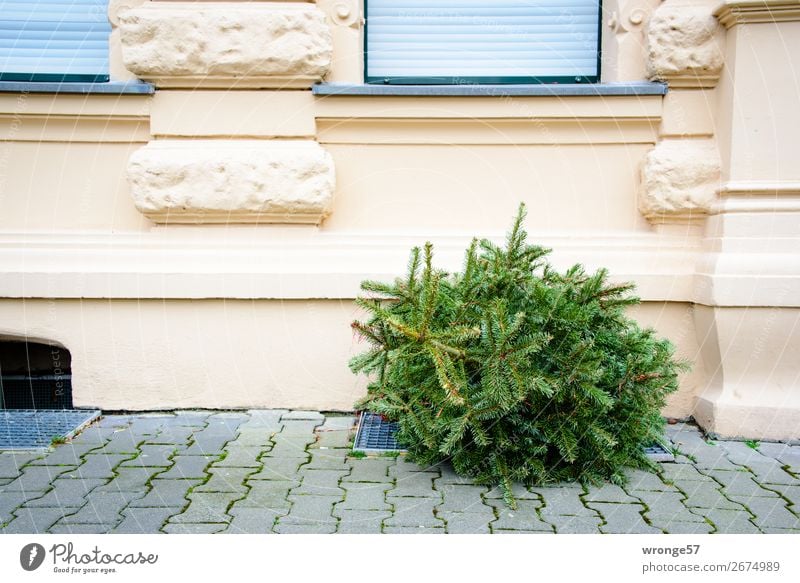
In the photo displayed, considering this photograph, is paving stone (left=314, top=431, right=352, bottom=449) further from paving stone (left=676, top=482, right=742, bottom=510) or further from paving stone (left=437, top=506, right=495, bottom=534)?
paving stone (left=676, top=482, right=742, bottom=510)

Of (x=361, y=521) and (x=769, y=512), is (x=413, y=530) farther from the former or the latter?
(x=769, y=512)

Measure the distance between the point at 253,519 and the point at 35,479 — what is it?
1082 mm

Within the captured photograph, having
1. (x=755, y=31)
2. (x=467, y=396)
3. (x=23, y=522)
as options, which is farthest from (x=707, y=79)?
(x=23, y=522)

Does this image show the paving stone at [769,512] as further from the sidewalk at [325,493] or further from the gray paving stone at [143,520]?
the gray paving stone at [143,520]

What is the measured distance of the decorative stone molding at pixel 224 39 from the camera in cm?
407

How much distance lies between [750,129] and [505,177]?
131 centimetres

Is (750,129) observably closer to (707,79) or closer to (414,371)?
(707,79)

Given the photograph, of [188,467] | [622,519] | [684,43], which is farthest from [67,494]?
[684,43]

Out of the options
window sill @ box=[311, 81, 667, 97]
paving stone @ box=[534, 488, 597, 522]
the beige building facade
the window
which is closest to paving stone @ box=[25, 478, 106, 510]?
the beige building facade

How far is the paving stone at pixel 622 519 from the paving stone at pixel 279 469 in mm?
1315

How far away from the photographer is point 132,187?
416cm

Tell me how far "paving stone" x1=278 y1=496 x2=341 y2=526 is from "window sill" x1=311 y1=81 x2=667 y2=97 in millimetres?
2236

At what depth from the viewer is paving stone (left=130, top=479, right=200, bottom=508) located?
304cm

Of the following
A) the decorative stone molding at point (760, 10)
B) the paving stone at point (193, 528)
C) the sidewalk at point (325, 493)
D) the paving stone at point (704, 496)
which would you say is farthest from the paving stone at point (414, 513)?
the decorative stone molding at point (760, 10)
